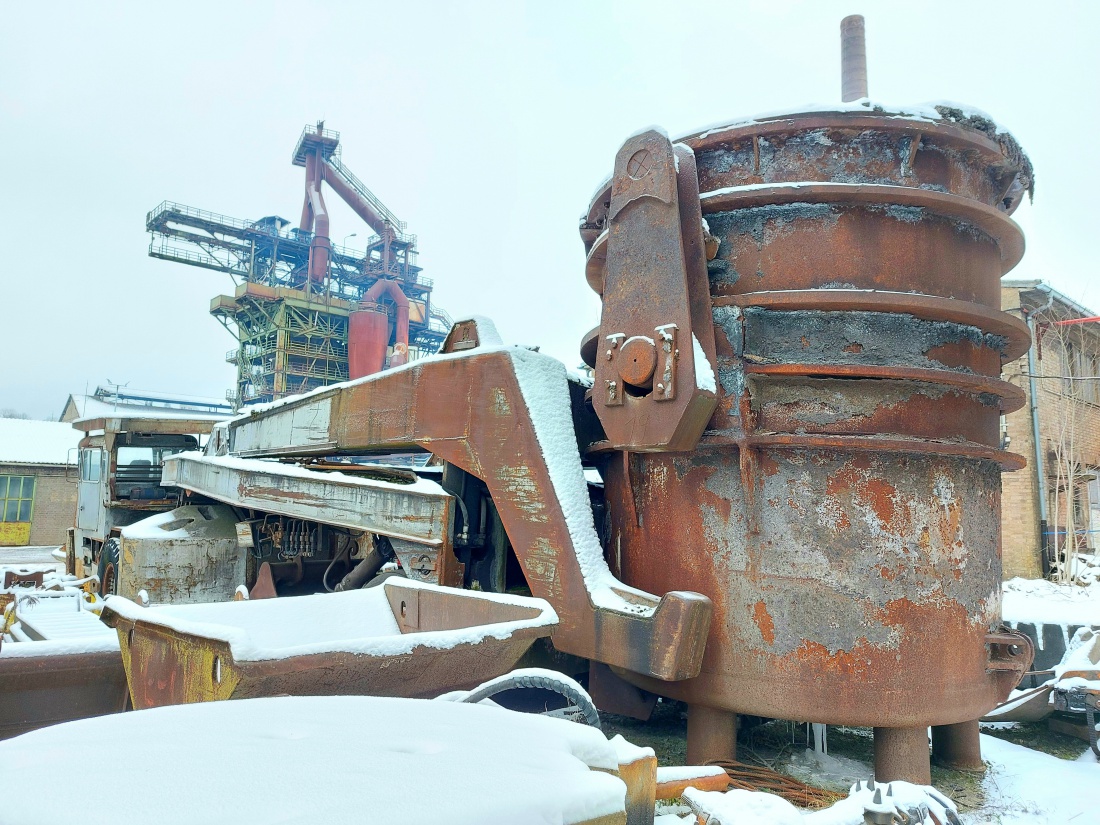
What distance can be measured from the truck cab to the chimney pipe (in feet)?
27.6

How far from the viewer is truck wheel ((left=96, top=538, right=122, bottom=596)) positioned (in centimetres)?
909

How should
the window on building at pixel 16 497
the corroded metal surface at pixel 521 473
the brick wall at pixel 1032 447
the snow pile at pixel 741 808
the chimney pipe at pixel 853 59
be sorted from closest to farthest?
the snow pile at pixel 741 808, the corroded metal surface at pixel 521 473, the chimney pipe at pixel 853 59, the brick wall at pixel 1032 447, the window on building at pixel 16 497

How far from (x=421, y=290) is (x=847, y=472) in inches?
1445

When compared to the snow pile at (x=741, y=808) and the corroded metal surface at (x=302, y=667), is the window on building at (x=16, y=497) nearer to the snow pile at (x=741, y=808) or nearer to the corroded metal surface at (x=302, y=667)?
the corroded metal surface at (x=302, y=667)

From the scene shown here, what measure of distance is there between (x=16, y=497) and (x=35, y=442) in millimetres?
3273

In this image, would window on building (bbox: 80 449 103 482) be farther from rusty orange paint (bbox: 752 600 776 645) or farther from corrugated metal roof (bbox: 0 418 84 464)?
corrugated metal roof (bbox: 0 418 84 464)

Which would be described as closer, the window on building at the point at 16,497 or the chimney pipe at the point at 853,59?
the chimney pipe at the point at 853,59

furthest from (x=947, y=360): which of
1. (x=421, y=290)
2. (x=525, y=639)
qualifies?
(x=421, y=290)

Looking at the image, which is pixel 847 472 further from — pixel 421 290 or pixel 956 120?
pixel 421 290

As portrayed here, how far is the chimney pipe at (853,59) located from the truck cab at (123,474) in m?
8.43

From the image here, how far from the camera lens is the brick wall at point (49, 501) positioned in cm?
2738

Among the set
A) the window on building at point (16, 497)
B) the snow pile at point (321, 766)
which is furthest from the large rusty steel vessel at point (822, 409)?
the window on building at point (16, 497)

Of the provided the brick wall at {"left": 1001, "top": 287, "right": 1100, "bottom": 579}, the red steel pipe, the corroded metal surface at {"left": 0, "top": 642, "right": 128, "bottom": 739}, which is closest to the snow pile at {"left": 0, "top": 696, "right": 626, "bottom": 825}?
the corroded metal surface at {"left": 0, "top": 642, "right": 128, "bottom": 739}

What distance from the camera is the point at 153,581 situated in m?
7.51
